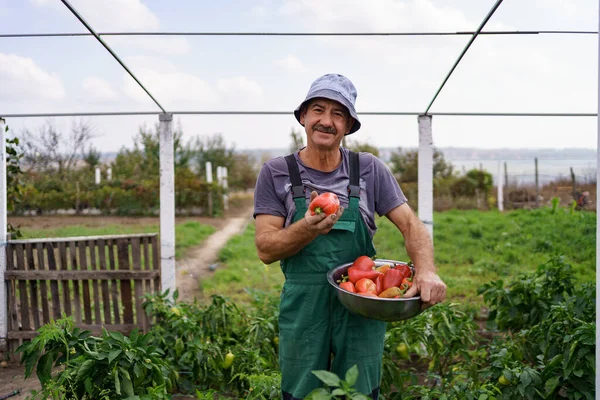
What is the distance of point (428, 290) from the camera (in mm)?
2018

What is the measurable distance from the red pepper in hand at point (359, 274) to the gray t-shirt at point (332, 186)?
24 centimetres

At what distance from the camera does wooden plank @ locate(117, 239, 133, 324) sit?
4613mm

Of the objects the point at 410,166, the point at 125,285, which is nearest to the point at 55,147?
the point at 125,285

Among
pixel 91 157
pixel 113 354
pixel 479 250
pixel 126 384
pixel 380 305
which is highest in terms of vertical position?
pixel 91 157

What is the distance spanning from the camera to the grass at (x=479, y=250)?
728 centimetres

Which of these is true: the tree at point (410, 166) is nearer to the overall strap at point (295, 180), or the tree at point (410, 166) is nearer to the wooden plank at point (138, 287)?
the wooden plank at point (138, 287)

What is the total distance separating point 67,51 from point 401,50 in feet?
8.44

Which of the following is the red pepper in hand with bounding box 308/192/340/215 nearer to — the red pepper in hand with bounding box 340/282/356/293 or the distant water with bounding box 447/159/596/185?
the red pepper in hand with bounding box 340/282/356/293

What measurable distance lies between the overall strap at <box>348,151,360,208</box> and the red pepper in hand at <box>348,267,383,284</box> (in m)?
0.27

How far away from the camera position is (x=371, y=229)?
2.36 m

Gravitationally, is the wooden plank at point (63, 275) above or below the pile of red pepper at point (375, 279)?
below

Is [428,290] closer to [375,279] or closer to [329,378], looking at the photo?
[375,279]

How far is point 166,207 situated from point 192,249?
468cm

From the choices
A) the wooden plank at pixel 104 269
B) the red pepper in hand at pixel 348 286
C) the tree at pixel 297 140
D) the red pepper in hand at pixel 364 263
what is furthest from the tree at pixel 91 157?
the red pepper in hand at pixel 348 286
